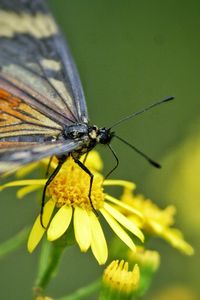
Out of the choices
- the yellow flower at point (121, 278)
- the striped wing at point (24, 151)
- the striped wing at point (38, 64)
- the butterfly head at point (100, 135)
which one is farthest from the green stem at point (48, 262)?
the striped wing at point (38, 64)

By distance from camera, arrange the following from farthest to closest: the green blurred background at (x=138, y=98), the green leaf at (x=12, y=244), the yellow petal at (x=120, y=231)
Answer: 1. the green blurred background at (x=138, y=98)
2. the green leaf at (x=12, y=244)
3. the yellow petal at (x=120, y=231)

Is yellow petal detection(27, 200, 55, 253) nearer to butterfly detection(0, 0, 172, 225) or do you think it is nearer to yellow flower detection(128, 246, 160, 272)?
butterfly detection(0, 0, 172, 225)

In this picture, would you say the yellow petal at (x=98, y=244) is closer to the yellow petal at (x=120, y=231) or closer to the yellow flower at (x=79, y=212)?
the yellow flower at (x=79, y=212)

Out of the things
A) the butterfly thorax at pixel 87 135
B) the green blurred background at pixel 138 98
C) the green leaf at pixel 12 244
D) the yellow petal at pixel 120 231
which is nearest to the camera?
the yellow petal at pixel 120 231

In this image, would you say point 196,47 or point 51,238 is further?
point 196,47

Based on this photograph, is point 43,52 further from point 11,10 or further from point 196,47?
point 196,47

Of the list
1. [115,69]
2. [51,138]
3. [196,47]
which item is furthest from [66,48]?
[196,47]
